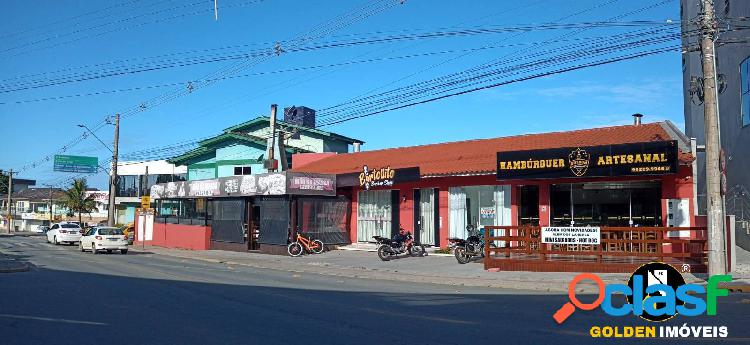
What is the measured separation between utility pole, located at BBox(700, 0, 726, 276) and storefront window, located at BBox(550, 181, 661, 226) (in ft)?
15.7

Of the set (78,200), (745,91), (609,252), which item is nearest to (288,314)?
(609,252)

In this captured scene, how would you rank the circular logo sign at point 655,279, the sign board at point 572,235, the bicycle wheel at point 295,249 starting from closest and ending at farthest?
the circular logo sign at point 655,279 < the sign board at point 572,235 < the bicycle wheel at point 295,249

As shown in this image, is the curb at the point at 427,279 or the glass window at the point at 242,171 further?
the glass window at the point at 242,171

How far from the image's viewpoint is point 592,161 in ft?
66.8

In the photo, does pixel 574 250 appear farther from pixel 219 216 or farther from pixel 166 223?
pixel 166 223

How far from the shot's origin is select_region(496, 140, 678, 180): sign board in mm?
19031

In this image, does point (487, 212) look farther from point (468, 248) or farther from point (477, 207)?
point (468, 248)

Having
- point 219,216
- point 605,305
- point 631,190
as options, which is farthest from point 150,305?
point 219,216

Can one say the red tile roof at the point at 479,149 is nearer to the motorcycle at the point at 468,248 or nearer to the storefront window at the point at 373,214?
the storefront window at the point at 373,214

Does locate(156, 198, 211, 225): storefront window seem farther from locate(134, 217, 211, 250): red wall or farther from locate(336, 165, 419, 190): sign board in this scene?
locate(336, 165, 419, 190): sign board

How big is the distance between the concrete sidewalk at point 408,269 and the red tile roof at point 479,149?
421 centimetres

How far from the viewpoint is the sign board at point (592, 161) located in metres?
19.0

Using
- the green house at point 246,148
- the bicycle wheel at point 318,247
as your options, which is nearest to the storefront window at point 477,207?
the bicycle wheel at point 318,247

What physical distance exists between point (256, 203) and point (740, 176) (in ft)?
71.5
